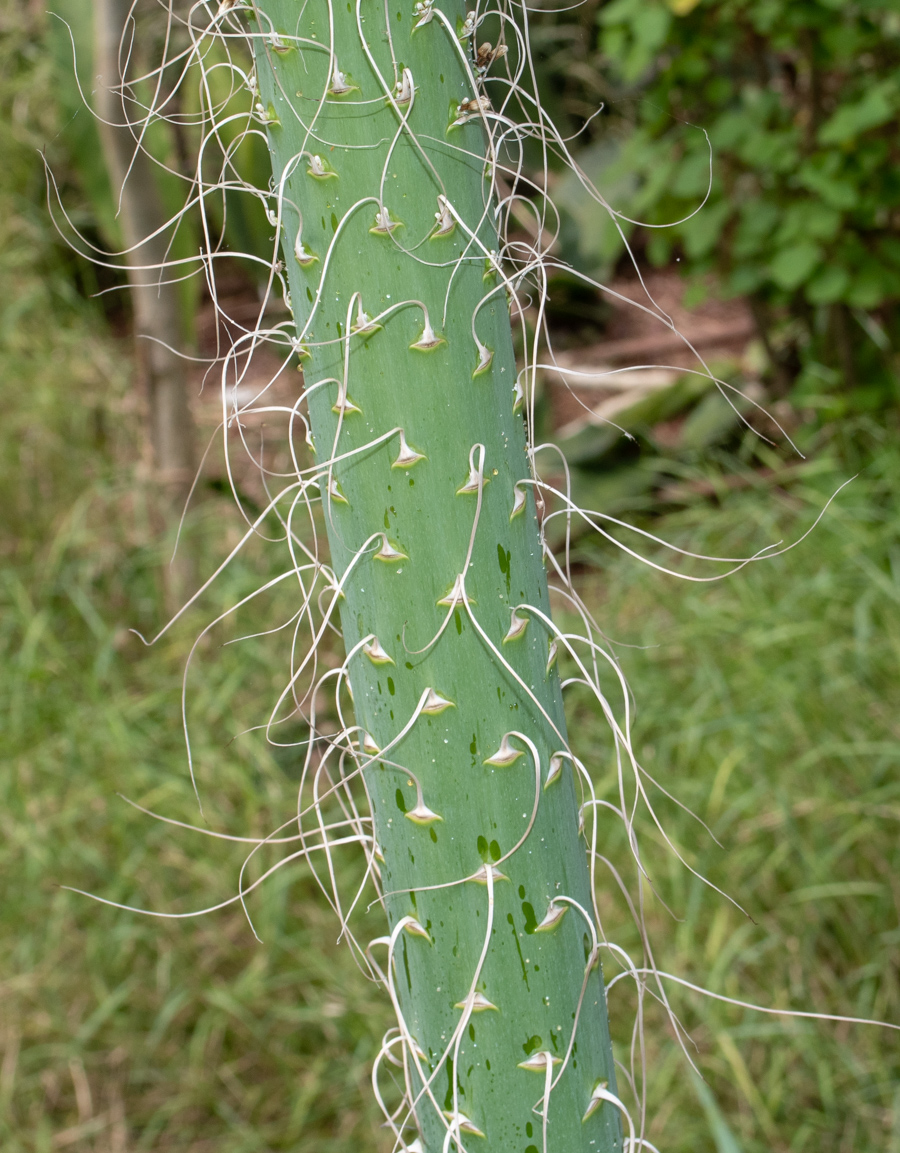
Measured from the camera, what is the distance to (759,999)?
1666 millimetres

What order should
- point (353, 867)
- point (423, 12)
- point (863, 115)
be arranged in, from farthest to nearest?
point (863, 115)
point (353, 867)
point (423, 12)

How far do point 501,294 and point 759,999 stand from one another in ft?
4.86

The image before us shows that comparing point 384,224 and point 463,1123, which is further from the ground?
point 384,224

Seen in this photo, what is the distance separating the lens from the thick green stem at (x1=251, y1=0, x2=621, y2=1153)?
487mm

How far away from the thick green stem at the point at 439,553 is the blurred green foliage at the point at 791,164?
192 centimetres

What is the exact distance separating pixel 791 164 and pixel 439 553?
2.32 metres

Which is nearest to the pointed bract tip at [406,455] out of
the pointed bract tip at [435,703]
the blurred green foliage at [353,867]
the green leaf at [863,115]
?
the pointed bract tip at [435,703]

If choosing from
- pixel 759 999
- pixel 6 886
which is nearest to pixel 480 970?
pixel 759 999

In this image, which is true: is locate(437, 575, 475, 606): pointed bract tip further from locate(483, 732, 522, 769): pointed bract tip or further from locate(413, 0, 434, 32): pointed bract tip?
locate(413, 0, 434, 32): pointed bract tip

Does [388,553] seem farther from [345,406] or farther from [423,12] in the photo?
[423,12]

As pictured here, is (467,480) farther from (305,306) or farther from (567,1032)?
(567,1032)

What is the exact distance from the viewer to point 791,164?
246cm

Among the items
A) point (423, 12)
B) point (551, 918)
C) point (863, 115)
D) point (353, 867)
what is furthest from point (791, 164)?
point (551, 918)

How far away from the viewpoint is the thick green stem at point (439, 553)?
1.60 feet
